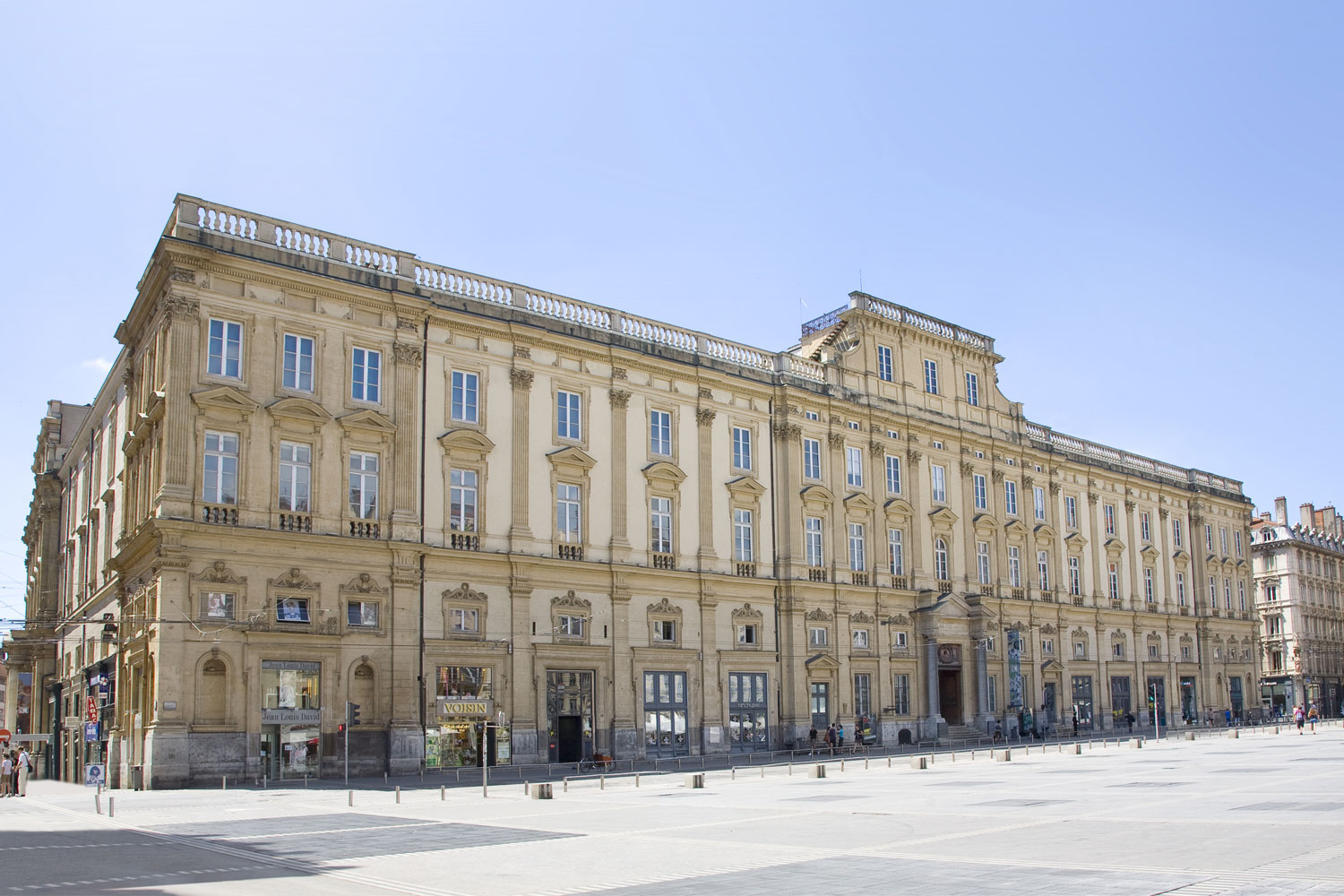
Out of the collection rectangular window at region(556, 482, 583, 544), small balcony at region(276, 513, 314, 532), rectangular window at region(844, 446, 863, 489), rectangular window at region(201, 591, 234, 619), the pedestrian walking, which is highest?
rectangular window at region(844, 446, 863, 489)

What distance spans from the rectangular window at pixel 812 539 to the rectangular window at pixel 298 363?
25.0m

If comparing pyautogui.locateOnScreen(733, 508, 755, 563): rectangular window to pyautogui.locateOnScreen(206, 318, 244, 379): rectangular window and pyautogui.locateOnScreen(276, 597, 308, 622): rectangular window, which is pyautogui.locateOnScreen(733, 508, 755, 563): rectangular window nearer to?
pyautogui.locateOnScreen(276, 597, 308, 622): rectangular window

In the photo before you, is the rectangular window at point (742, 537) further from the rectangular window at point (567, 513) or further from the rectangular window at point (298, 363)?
the rectangular window at point (298, 363)

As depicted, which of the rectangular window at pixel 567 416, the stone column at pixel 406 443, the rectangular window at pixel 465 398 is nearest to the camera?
the stone column at pixel 406 443

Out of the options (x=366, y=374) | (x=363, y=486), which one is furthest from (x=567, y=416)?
(x=363, y=486)

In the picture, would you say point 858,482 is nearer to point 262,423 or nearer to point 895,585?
point 895,585

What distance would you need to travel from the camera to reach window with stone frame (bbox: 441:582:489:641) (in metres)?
44.2

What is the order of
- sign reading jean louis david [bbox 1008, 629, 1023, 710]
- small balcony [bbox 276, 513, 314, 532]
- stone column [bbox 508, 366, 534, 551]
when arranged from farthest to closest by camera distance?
sign reading jean louis david [bbox 1008, 629, 1023, 710] < stone column [bbox 508, 366, 534, 551] < small balcony [bbox 276, 513, 314, 532]

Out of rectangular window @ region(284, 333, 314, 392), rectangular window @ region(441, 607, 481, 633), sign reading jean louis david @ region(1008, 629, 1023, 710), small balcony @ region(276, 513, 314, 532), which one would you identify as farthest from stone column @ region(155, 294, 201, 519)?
sign reading jean louis david @ region(1008, 629, 1023, 710)

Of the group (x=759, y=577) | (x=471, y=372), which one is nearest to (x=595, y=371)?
(x=471, y=372)

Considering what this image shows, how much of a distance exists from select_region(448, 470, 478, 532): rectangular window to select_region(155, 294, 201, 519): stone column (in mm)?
9610

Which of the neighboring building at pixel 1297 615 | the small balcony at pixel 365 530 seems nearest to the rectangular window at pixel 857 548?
the small balcony at pixel 365 530

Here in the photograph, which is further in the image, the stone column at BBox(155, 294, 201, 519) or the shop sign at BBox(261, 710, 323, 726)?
the shop sign at BBox(261, 710, 323, 726)

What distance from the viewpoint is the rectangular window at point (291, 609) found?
3991 centimetres
